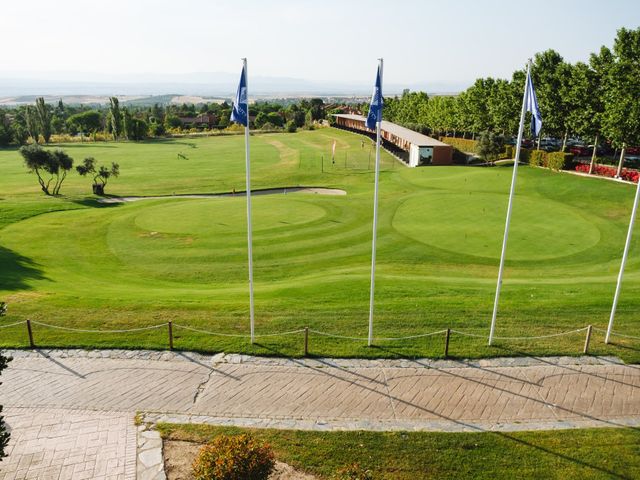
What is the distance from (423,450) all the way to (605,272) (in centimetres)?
1827

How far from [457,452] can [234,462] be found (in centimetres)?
515

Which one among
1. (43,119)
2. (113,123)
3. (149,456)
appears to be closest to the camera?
(149,456)

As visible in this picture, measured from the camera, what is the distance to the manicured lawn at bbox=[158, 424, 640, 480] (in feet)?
33.5

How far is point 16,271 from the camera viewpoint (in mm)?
23781

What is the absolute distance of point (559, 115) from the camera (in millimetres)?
54625

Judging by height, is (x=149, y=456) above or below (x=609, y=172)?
below

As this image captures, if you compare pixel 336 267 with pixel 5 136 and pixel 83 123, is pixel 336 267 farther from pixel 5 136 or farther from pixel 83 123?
pixel 83 123

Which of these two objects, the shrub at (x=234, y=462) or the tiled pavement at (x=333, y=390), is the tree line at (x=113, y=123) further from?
A: the shrub at (x=234, y=462)

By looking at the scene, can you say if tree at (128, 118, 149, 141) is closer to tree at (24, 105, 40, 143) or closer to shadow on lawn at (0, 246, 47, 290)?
tree at (24, 105, 40, 143)

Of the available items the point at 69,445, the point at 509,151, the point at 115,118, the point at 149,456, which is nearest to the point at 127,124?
the point at 115,118

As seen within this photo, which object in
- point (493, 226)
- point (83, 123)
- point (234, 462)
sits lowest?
point (83, 123)

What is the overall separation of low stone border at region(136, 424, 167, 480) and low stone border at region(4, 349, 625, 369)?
3.32 metres

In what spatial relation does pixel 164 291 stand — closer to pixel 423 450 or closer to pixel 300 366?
pixel 300 366

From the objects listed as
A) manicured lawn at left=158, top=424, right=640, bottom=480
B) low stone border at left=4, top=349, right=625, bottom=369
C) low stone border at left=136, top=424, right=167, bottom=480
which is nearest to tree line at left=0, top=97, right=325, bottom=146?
low stone border at left=4, top=349, right=625, bottom=369
